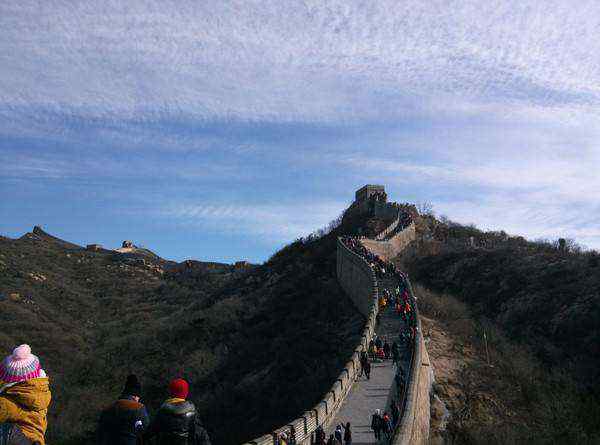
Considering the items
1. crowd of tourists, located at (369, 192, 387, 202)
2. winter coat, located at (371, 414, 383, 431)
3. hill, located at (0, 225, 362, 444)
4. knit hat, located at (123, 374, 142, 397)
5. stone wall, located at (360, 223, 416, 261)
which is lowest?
winter coat, located at (371, 414, 383, 431)

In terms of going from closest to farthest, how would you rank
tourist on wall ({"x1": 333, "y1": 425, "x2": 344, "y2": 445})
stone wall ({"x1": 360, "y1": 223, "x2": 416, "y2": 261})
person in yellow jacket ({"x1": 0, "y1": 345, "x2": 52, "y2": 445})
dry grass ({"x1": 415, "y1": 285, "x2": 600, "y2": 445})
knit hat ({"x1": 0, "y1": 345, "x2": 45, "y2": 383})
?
person in yellow jacket ({"x1": 0, "y1": 345, "x2": 52, "y2": 445}) → knit hat ({"x1": 0, "y1": 345, "x2": 45, "y2": 383}) → tourist on wall ({"x1": 333, "y1": 425, "x2": 344, "y2": 445}) → dry grass ({"x1": 415, "y1": 285, "x2": 600, "y2": 445}) → stone wall ({"x1": 360, "y1": 223, "x2": 416, "y2": 261})

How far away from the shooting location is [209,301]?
A: 54.1 meters

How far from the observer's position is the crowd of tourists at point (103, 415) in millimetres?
4070

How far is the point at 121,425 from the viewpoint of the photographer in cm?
459

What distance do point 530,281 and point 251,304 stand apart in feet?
69.4

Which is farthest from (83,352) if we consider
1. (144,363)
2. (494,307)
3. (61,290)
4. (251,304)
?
(494,307)

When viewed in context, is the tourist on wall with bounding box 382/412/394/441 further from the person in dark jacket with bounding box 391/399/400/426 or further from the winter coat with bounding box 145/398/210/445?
the winter coat with bounding box 145/398/210/445

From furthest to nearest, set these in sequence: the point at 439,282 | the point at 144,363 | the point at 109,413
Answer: the point at 439,282, the point at 144,363, the point at 109,413

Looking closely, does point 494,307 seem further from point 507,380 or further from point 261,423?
point 261,423

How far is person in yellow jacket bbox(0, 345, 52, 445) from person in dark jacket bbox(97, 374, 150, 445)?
0.51 metres

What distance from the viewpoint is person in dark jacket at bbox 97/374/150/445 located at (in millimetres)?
4578

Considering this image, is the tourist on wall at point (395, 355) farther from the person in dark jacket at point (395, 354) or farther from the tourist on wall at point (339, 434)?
the tourist on wall at point (339, 434)

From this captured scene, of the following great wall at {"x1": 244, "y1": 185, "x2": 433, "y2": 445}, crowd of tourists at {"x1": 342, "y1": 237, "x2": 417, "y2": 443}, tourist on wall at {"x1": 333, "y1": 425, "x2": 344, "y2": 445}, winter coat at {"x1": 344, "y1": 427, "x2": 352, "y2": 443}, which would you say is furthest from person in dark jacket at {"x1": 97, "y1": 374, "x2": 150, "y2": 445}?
winter coat at {"x1": 344, "y1": 427, "x2": 352, "y2": 443}

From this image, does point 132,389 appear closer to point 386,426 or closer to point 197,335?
point 386,426
